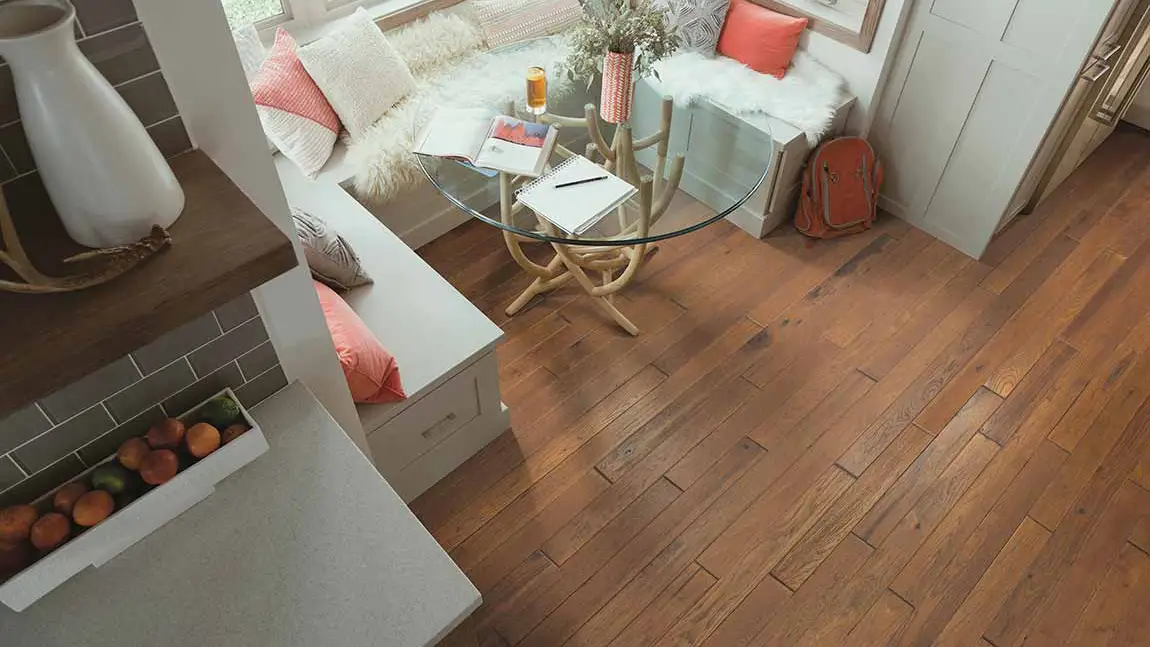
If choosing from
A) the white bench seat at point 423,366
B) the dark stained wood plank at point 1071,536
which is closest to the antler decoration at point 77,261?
the white bench seat at point 423,366

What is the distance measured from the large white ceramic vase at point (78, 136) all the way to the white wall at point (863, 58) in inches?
99.1

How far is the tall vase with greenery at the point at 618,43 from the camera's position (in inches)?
86.6

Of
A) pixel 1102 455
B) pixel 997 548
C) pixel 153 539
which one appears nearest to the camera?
pixel 153 539

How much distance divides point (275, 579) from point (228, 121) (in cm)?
72

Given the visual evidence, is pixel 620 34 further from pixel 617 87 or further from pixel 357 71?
pixel 357 71


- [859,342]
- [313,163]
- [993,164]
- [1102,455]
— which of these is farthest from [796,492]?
[313,163]

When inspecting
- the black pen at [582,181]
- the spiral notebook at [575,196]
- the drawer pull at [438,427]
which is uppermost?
the black pen at [582,181]

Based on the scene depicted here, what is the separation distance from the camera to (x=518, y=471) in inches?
91.4

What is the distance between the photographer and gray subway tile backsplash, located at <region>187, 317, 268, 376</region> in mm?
1357

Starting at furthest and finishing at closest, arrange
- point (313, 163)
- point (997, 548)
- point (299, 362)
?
point (313, 163), point (997, 548), point (299, 362)

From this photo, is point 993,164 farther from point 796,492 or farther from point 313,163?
point 313,163

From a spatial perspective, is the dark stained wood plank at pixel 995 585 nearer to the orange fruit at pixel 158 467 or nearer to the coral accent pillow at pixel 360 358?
the coral accent pillow at pixel 360 358

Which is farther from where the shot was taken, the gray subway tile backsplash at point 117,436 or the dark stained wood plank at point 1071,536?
the dark stained wood plank at point 1071,536

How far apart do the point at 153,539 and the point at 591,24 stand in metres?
1.71
